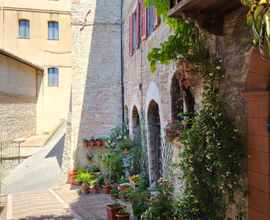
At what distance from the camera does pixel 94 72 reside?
35.9 feet

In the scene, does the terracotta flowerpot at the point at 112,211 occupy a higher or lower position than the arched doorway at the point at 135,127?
lower

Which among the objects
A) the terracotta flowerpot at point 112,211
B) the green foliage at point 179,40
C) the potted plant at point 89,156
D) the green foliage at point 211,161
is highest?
the green foliage at point 179,40

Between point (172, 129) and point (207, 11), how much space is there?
7.84 ft

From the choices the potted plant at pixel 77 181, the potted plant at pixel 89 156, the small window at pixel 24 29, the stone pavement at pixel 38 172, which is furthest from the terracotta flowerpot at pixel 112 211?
the small window at pixel 24 29

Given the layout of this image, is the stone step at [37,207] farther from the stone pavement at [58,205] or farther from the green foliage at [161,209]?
the green foliage at [161,209]

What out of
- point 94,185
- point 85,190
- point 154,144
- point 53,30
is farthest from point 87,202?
point 53,30

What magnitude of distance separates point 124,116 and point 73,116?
2067mm

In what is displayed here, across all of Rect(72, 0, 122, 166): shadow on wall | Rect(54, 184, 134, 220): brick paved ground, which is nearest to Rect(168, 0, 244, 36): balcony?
Rect(54, 184, 134, 220): brick paved ground

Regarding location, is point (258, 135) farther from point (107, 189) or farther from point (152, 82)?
point (107, 189)

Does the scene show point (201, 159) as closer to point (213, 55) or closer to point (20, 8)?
point (213, 55)

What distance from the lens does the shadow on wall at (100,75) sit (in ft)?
35.4

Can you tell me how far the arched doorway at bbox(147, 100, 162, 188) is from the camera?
6750mm

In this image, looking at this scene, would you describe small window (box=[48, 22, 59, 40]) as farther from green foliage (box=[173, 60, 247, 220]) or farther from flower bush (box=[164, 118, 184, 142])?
green foliage (box=[173, 60, 247, 220])

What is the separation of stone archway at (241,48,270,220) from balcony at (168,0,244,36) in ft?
1.99
